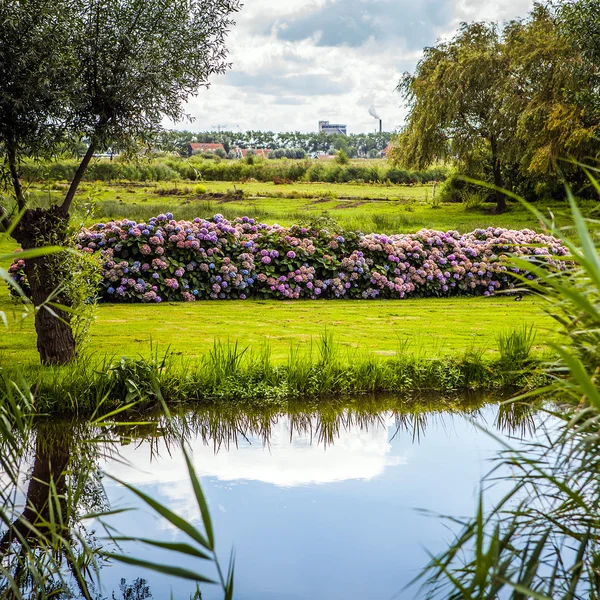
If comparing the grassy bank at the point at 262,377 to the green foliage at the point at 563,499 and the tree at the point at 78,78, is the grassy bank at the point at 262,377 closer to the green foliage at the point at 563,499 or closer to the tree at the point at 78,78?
the tree at the point at 78,78

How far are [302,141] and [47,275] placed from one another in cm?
6371

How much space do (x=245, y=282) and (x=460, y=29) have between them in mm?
20643

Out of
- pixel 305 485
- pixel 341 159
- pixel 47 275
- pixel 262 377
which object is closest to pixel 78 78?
pixel 47 275

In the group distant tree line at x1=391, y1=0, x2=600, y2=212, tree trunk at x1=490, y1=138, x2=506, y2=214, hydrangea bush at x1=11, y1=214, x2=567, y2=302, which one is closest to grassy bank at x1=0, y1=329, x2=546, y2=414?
hydrangea bush at x1=11, y1=214, x2=567, y2=302

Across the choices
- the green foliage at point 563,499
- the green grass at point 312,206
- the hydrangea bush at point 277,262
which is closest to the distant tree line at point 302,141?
the green grass at point 312,206

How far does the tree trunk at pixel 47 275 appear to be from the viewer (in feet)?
21.2

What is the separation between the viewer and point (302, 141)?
224 feet

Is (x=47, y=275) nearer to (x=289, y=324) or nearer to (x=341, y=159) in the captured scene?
(x=289, y=324)

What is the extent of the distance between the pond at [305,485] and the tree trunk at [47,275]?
50.4 inches

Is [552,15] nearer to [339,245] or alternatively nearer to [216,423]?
[339,245]

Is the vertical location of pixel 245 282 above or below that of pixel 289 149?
below

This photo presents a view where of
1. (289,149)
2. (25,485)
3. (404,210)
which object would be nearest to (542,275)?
(25,485)

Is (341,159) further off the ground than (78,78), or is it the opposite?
(341,159)

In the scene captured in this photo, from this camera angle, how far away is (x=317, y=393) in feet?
20.7
